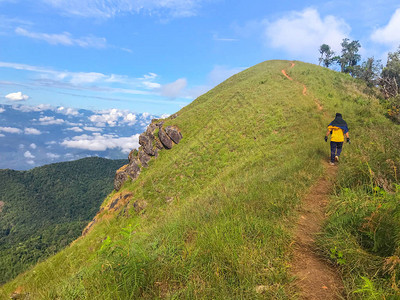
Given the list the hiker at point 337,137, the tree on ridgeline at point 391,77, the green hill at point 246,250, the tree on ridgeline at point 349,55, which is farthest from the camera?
the tree on ridgeline at point 349,55

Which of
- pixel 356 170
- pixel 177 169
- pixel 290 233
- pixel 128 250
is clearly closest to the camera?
pixel 128 250

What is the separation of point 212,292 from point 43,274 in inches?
154

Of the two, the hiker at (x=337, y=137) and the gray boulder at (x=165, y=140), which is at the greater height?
the gray boulder at (x=165, y=140)

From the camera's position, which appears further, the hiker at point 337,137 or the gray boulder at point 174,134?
the gray boulder at point 174,134

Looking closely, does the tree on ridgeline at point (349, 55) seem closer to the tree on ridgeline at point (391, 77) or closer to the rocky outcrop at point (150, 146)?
the tree on ridgeline at point (391, 77)

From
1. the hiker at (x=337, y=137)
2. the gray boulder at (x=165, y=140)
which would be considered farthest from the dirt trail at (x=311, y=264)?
the gray boulder at (x=165, y=140)

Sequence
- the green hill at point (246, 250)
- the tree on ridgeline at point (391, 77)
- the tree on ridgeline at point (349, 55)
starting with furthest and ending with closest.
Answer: the tree on ridgeline at point (349, 55)
the tree on ridgeline at point (391, 77)
the green hill at point (246, 250)

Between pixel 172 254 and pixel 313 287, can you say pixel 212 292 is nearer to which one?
pixel 172 254

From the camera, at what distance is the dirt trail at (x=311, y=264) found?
255 cm

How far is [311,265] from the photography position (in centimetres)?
298

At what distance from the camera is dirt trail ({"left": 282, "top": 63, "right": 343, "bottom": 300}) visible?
2547 mm

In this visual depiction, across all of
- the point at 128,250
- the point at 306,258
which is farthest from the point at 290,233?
the point at 128,250

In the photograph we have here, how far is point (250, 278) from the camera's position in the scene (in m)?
2.57

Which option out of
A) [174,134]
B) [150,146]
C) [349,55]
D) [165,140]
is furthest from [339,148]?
[349,55]
